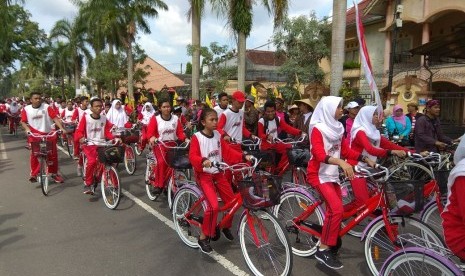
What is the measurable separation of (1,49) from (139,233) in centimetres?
2311

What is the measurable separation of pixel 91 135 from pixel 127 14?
851 inches

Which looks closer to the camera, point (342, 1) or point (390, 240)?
point (390, 240)

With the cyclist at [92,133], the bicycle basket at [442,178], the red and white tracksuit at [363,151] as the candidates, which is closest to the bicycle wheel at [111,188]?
the cyclist at [92,133]

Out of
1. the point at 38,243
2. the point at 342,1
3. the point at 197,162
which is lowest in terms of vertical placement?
the point at 38,243

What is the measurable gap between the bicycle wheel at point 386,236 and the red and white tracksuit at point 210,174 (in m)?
1.58

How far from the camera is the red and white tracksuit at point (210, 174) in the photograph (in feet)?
14.8

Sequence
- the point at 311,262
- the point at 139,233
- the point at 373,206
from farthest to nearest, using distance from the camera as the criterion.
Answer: the point at 139,233, the point at 311,262, the point at 373,206

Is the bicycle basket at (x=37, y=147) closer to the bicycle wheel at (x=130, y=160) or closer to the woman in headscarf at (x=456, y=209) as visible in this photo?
the bicycle wheel at (x=130, y=160)

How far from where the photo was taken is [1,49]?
78.9 ft

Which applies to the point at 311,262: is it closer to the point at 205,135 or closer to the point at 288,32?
the point at 205,135

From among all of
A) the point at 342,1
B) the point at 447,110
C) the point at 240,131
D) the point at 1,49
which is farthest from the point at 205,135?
the point at 1,49

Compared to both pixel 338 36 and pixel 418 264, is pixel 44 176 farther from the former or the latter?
pixel 338 36

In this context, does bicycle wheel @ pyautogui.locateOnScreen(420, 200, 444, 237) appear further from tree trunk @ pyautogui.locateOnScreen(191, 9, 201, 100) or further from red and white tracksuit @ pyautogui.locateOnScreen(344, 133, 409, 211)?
tree trunk @ pyautogui.locateOnScreen(191, 9, 201, 100)

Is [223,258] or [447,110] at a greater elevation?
[447,110]
